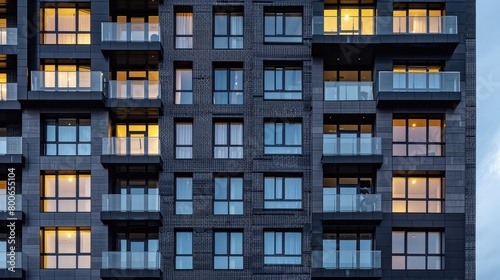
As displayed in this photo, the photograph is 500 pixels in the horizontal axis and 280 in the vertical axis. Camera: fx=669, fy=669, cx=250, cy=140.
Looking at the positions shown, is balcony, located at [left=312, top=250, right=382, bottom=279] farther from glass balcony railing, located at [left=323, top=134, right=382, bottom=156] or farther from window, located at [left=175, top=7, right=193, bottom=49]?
window, located at [left=175, top=7, right=193, bottom=49]

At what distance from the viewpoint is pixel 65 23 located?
34.0m

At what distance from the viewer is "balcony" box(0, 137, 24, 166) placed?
1262 inches

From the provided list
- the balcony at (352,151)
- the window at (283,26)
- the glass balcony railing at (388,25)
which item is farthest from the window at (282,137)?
the glass balcony railing at (388,25)

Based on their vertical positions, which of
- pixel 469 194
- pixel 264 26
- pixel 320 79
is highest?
pixel 264 26

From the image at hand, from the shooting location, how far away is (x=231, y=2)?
112 feet

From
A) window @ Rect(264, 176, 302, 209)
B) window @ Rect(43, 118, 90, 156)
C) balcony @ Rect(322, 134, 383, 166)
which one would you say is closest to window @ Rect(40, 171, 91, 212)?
window @ Rect(43, 118, 90, 156)

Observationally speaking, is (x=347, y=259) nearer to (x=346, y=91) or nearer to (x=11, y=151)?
(x=346, y=91)

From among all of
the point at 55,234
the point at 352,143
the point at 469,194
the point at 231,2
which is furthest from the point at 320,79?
the point at 55,234

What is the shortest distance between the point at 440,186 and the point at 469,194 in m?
1.42

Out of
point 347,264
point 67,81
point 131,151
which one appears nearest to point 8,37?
point 67,81

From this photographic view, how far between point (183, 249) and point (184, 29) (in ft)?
36.7

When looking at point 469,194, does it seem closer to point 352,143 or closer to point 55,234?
point 352,143

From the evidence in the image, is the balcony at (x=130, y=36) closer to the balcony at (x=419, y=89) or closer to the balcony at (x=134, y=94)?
the balcony at (x=134, y=94)

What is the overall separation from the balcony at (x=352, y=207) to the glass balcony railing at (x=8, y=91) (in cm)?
1606
